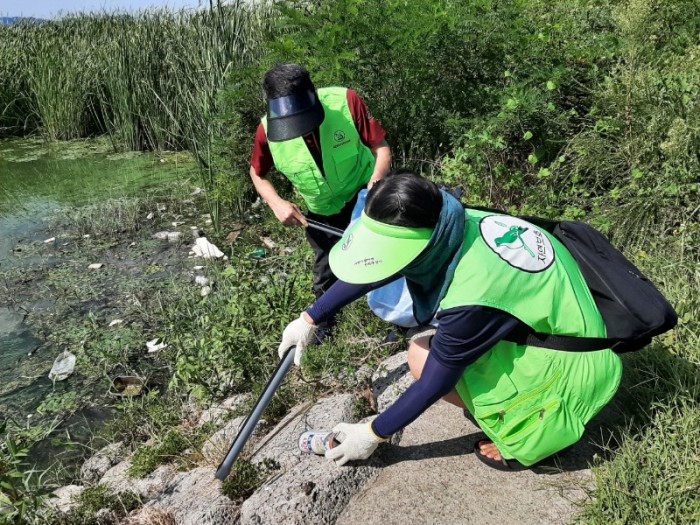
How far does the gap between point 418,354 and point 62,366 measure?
259cm

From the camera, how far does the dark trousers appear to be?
3.16 m

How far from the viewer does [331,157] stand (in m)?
2.86

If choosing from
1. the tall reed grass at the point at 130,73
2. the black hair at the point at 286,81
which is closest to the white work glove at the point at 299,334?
the black hair at the point at 286,81

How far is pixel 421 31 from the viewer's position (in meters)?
4.20

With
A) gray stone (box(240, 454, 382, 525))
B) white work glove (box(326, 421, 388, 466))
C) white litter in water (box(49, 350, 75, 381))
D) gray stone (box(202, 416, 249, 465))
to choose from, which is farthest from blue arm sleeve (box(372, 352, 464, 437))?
white litter in water (box(49, 350, 75, 381))

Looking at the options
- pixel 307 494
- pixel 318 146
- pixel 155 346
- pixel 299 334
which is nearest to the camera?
pixel 307 494

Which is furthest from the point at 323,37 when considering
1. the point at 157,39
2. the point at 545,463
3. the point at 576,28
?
the point at 157,39

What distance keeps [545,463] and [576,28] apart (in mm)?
4025

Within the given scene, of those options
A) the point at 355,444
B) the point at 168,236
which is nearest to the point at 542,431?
the point at 355,444

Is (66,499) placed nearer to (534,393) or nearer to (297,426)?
(297,426)

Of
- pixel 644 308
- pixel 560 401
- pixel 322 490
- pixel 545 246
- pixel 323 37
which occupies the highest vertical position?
pixel 323 37

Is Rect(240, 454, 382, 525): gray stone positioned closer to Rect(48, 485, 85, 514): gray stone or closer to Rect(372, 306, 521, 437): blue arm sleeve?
Rect(372, 306, 521, 437): blue arm sleeve

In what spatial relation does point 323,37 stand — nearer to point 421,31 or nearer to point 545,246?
point 421,31

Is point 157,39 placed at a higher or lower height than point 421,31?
lower
